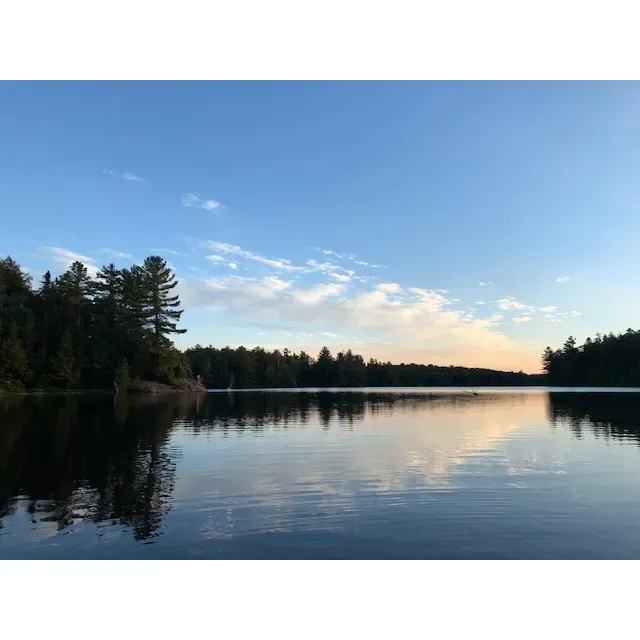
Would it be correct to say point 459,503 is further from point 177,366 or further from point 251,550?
point 177,366

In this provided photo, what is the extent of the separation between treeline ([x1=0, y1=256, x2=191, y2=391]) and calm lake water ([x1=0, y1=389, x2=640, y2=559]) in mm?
74679

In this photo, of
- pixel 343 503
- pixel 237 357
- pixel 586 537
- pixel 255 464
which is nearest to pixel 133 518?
pixel 343 503

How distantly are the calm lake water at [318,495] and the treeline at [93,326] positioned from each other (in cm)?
7468

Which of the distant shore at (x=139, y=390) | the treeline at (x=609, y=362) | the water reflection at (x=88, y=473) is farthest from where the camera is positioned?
the treeline at (x=609, y=362)

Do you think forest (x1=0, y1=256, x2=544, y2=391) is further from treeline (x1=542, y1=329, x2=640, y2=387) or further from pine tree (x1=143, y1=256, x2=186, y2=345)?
treeline (x1=542, y1=329, x2=640, y2=387)

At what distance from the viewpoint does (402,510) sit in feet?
46.4

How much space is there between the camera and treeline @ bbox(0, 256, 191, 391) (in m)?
98.7

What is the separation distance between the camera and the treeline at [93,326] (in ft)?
324

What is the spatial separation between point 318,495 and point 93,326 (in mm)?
105960

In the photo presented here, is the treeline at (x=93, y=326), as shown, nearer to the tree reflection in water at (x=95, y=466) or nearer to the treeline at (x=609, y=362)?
the tree reflection in water at (x=95, y=466)

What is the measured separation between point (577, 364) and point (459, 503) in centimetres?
20720

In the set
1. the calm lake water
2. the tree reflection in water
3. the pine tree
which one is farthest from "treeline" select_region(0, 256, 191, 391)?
the calm lake water

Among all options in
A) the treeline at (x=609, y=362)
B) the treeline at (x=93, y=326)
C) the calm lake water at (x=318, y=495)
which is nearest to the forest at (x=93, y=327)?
the treeline at (x=93, y=326)
